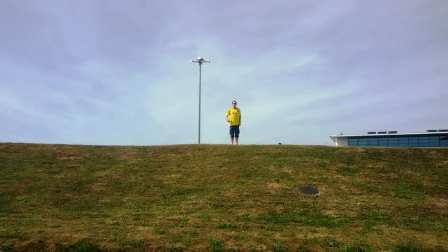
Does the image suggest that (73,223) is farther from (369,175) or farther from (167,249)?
(369,175)

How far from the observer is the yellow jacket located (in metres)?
28.6

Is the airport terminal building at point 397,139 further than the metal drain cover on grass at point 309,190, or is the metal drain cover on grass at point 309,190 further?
the airport terminal building at point 397,139

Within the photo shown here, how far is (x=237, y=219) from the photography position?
54.7ft

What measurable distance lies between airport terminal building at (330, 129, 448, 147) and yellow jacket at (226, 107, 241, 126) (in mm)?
43028

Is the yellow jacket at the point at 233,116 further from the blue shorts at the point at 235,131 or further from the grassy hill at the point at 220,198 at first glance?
the grassy hill at the point at 220,198

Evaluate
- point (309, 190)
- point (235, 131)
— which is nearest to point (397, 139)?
point (235, 131)

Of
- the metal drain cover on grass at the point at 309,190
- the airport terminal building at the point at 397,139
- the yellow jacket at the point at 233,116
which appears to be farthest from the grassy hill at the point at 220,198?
the airport terminal building at the point at 397,139

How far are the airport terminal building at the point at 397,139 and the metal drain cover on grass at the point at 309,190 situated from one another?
4934 cm

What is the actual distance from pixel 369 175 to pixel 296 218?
22.5 ft

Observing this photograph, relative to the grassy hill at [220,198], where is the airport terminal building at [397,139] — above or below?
above

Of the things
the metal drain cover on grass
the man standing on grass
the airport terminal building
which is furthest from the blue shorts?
the airport terminal building

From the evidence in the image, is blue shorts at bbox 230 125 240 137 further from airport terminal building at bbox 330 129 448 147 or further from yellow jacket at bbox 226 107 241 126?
airport terminal building at bbox 330 129 448 147

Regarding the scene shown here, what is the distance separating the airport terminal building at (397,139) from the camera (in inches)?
2587

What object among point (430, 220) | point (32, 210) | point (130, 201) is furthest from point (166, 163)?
point (430, 220)
